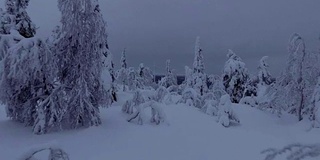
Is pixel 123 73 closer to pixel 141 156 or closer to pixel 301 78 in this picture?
pixel 301 78

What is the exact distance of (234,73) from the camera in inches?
1340

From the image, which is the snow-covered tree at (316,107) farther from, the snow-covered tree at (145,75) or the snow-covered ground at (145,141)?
the snow-covered tree at (145,75)

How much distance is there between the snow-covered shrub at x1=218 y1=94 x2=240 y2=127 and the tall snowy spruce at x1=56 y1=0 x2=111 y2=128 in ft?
24.0

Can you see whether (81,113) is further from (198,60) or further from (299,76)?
(198,60)

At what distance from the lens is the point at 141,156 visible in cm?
1131

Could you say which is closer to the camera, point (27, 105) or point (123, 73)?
point (27, 105)

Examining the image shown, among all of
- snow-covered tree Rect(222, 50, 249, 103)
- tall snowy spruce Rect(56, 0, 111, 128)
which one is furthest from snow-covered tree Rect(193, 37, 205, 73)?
tall snowy spruce Rect(56, 0, 111, 128)

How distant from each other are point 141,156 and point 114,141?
59.4 inches

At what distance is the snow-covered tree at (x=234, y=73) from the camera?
110 ft

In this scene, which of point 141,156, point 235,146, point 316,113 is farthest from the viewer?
point 316,113

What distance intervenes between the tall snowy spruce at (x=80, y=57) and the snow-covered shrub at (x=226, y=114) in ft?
24.0

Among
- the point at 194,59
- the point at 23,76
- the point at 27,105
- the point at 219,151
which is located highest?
the point at 194,59

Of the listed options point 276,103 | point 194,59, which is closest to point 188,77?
point 194,59

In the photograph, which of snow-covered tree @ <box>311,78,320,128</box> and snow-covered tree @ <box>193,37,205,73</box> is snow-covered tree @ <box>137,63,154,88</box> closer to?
snow-covered tree @ <box>193,37,205,73</box>
